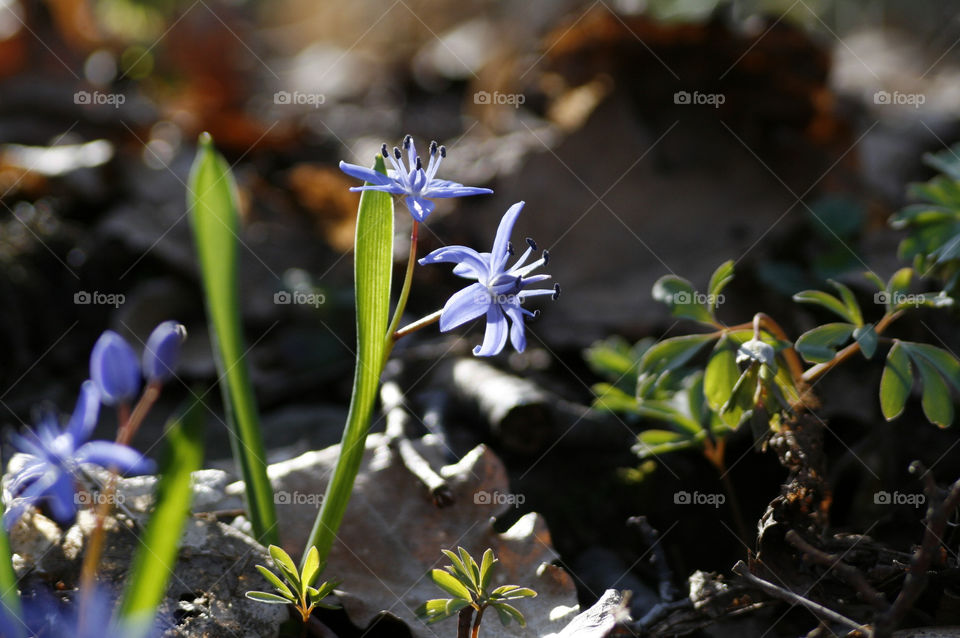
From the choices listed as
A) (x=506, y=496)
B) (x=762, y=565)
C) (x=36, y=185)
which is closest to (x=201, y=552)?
(x=506, y=496)

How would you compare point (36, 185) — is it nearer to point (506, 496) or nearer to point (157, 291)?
point (157, 291)

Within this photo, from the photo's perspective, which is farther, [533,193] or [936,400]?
[533,193]
